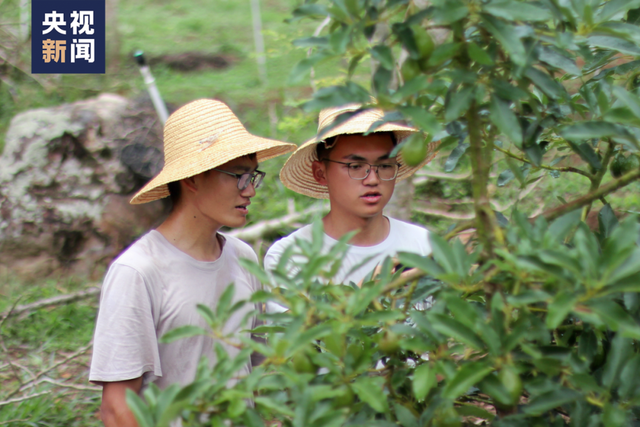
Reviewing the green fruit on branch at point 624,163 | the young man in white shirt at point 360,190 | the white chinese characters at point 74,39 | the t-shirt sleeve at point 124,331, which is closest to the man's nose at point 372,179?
the young man in white shirt at point 360,190

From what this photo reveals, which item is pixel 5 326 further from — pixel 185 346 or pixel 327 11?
pixel 327 11

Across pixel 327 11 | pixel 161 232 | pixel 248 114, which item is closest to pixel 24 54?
pixel 248 114

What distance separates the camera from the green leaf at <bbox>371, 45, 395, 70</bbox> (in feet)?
2.34

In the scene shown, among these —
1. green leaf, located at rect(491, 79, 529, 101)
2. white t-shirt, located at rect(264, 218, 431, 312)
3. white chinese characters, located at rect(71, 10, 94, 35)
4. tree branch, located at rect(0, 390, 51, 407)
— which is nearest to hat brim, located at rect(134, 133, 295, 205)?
white t-shirt, located at rect(264, 218, 431, 312)

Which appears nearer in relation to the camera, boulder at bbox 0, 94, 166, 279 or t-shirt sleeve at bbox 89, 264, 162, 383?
t-shirt sleeve at bbox 89, 264, 162, 383

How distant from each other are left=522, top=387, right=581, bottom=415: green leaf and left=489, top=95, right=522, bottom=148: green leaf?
29 cm

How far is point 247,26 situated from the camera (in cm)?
745

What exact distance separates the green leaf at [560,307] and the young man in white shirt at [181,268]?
2.86 feet

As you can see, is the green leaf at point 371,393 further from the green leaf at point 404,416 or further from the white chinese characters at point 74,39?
the white chinese characters at point 74,39

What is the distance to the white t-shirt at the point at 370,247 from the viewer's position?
1.65 meters

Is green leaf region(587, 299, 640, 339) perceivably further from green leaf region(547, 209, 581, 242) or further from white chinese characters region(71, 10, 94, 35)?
white chinese characters region(71, 10, 94, 35)

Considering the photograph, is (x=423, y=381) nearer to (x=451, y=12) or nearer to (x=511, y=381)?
(x=511, y=381)

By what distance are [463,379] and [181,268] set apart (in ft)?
3.22

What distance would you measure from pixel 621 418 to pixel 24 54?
5612 mm
